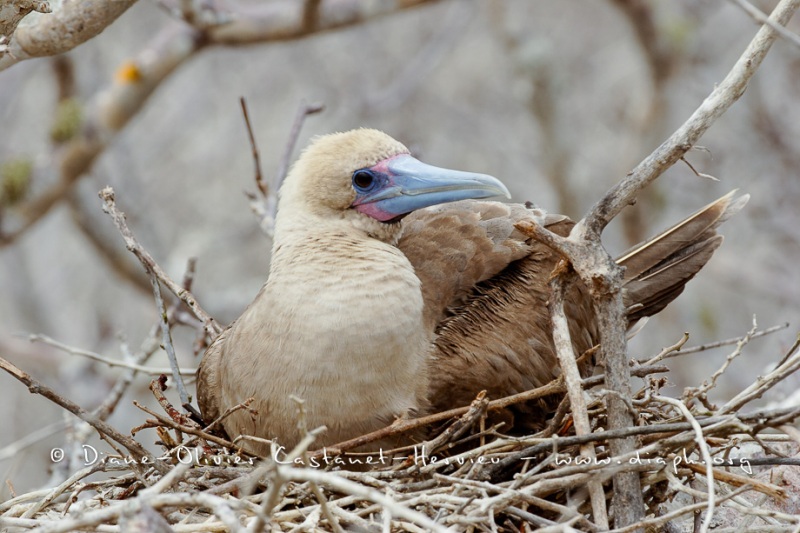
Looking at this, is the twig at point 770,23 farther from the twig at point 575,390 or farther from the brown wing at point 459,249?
the brown wing at point 459,249

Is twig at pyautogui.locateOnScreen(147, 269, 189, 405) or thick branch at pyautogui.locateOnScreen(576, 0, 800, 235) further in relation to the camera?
twig at pyautogui.locateOnScreen(147, 269, 189, 405)

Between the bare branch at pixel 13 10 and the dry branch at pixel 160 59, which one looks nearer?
the bare branch at pixel 13 10

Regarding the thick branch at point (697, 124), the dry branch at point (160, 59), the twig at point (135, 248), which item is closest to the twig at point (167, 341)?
the twig at point (135, 248)

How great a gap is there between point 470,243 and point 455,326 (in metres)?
0.41

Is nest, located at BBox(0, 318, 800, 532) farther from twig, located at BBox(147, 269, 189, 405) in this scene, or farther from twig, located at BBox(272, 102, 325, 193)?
twig, located at BBox(272, 102, 325, 193)

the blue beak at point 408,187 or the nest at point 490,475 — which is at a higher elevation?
the blue beak at point 408,187

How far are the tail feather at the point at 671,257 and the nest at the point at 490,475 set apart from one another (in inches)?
26.6

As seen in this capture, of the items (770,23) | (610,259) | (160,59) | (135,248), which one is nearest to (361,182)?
(135,248)

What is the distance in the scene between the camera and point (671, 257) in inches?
181

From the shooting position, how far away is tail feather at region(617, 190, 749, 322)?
14.8 feet

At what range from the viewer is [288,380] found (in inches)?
151

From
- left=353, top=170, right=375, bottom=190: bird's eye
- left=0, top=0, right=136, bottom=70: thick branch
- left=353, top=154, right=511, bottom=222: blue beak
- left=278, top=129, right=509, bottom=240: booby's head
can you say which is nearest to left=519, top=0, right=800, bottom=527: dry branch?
left=353, top=154, right=511, bottom=222: blue beak

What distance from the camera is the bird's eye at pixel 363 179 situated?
435 centimetres

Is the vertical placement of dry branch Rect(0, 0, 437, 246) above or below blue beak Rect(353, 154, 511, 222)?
above
